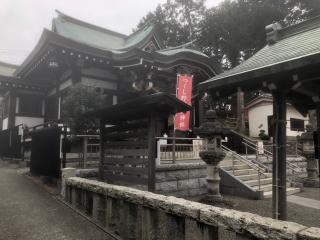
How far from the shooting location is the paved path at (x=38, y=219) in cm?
539

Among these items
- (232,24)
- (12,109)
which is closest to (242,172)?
(12,109)

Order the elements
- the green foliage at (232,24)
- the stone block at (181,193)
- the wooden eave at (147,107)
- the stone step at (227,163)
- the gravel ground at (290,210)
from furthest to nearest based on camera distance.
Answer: the green foliage at (232,24)
the stone step at (227,163)
the stone block at (181,193)
the gravel ground at (290,210)
the wooden eave at (147,107)

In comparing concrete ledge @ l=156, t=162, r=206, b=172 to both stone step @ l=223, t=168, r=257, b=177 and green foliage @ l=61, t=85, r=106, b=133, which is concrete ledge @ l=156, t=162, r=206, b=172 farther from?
green foliage @ l=61, t=85, r=106, b=133

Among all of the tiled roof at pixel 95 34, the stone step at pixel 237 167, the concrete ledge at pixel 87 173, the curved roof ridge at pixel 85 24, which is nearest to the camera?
the concrete ledge at pixel 87 173

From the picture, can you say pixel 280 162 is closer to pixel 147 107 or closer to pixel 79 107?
pixel 147 107

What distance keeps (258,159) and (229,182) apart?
4097 millimetres

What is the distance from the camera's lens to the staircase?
34.6 ft

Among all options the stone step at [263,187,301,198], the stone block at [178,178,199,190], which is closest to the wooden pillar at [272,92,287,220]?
the stone block at [178,178,199,190]

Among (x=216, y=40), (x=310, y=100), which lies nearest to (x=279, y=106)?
(x=310, y=100)

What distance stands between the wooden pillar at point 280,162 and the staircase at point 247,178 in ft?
17.5

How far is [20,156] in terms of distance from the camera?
15.3 meters

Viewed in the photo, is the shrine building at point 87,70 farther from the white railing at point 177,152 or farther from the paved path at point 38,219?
the paved path at point 38,219

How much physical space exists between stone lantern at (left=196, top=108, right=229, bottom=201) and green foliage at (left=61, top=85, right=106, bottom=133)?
165 inches

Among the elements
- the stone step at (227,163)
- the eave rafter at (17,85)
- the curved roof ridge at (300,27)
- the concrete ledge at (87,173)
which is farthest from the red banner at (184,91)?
the eave rafter at (17,85)
